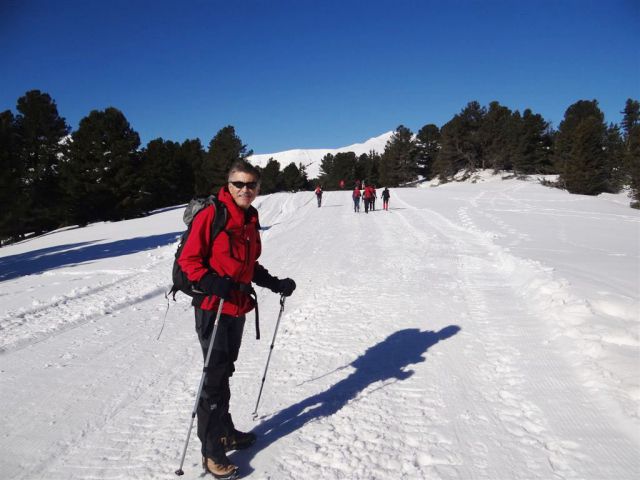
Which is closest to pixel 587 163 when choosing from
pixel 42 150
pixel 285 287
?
pixel 285 287

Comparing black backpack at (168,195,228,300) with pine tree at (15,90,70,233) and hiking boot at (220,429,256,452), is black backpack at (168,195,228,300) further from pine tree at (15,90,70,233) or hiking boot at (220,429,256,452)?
pine tree at (15,90,70,233)

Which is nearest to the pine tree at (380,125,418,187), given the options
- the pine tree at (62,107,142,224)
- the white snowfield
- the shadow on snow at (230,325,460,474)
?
the pine tree at (62,107,142,224)

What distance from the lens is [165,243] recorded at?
1593 centimetres

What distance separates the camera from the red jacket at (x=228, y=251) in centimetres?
260

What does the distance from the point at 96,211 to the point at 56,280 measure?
31.5 meters

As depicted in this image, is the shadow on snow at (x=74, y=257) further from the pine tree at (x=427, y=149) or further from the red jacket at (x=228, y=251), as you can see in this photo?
the pine tree at (x=427, y=149)

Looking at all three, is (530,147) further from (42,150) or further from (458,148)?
(42,150)

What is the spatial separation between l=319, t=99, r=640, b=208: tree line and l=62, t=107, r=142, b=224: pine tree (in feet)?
141

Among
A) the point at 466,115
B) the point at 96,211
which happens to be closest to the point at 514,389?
the point at 96,211

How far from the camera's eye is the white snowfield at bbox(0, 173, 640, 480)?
9.55 feet

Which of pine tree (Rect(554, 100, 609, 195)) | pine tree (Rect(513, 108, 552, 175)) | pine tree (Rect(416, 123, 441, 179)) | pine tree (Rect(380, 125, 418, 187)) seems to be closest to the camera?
pine tree (Rect(554, 100, 609, 195))

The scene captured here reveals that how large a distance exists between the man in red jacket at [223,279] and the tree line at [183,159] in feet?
67.3

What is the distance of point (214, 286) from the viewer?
2.55 metres

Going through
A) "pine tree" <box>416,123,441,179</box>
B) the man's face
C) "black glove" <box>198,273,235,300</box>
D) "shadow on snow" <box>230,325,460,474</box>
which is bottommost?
"shadow on snow" <box>230,325,460,474</box>
